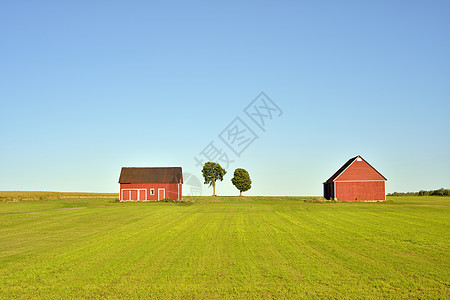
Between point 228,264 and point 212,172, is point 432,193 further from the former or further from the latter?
point 228,264

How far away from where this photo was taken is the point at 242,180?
10788 centimetres

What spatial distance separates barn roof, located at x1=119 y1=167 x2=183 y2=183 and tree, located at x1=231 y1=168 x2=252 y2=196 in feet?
115

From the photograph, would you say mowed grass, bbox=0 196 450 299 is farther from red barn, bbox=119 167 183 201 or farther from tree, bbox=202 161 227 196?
tree, bbox=202 161 227 196

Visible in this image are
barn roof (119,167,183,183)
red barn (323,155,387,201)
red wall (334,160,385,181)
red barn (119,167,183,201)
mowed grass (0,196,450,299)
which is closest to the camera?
mowed grass (0,196,450,299)

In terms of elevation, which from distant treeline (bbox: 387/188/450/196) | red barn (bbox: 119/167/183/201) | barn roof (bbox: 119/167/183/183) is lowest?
distant treeline (bbox: 387/188/450/196)

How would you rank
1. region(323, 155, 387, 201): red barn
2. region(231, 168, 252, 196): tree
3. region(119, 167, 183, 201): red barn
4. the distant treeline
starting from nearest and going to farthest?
1. region(323, 155, 387, 201): red barn
2. region(119, 167, 183, 201): red barn
3. the distant treeline
4. region(231, 168, 252, 196): tree

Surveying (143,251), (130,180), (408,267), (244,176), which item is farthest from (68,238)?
(244,176)

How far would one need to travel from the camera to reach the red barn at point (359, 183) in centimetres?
6469

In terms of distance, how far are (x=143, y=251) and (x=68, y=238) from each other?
22.6 feet

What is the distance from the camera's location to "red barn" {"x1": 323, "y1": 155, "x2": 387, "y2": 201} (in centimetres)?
6469

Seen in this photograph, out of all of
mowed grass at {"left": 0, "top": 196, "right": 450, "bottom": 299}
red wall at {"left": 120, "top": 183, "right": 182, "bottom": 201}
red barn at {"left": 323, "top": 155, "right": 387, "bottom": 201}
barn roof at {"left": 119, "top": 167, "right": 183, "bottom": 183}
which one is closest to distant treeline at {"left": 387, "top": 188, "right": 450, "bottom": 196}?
red barn at {"left": 323, "top": 155, "right": 387, "bottom": 201}

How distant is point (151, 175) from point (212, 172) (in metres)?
37.7

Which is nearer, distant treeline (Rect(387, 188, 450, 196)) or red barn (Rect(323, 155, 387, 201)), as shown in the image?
red barn (Rect(323, 155, 387, 201))

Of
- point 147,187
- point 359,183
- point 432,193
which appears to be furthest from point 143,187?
point 432,193
